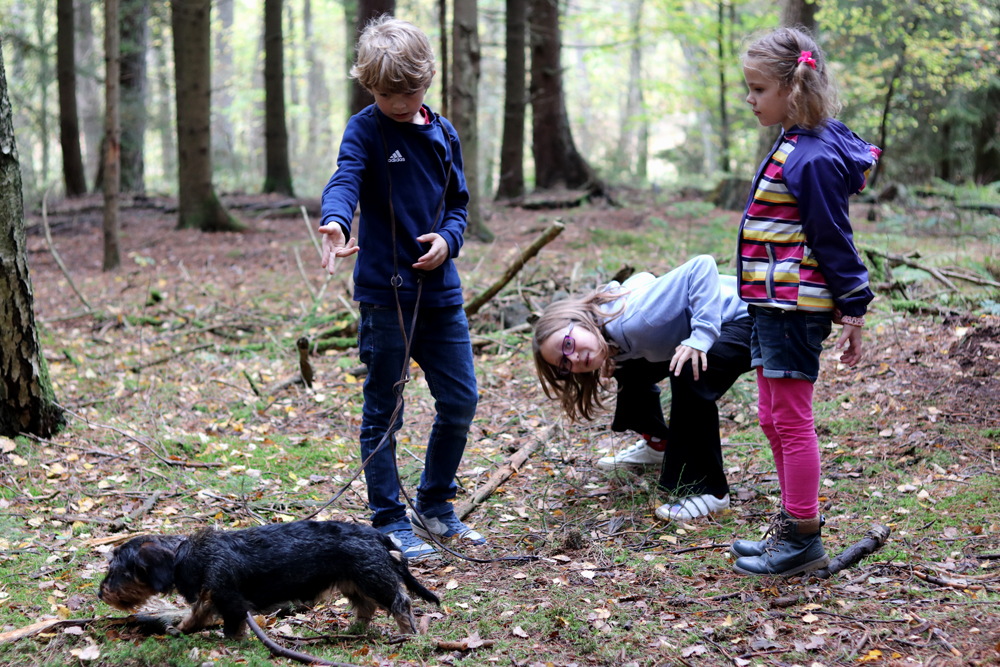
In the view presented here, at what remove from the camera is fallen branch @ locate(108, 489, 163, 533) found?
3633 millimetres

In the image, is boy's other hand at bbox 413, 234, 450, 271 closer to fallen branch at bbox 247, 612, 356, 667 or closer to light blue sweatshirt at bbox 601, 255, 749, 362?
light blue sweatshirt at bbox 601, 255, 749, 362

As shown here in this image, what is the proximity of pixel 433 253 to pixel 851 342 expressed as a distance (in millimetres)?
1784

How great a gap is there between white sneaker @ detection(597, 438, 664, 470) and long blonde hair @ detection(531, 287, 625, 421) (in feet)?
2.03

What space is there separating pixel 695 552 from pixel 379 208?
220 cm

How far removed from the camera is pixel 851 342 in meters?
2.98

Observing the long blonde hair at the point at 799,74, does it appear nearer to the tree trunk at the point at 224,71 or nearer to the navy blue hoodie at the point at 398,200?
the navy blue hoodie at the point at 398,200

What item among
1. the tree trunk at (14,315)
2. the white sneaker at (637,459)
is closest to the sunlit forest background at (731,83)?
the white sneaker at (637,459)

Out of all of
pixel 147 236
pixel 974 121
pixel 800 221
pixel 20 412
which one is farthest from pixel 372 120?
pixel 974 121

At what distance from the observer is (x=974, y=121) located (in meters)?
14.9

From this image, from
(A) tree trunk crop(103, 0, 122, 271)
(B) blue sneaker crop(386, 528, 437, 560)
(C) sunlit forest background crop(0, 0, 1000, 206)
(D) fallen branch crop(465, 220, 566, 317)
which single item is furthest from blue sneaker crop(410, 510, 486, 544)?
(A) tree trunk crop(103, 0, 122, 271)

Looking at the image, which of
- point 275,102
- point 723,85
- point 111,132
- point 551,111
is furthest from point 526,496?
point 723,85

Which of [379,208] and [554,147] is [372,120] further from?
[554,147]

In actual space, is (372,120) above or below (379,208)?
above

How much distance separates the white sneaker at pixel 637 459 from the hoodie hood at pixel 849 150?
2063mm
